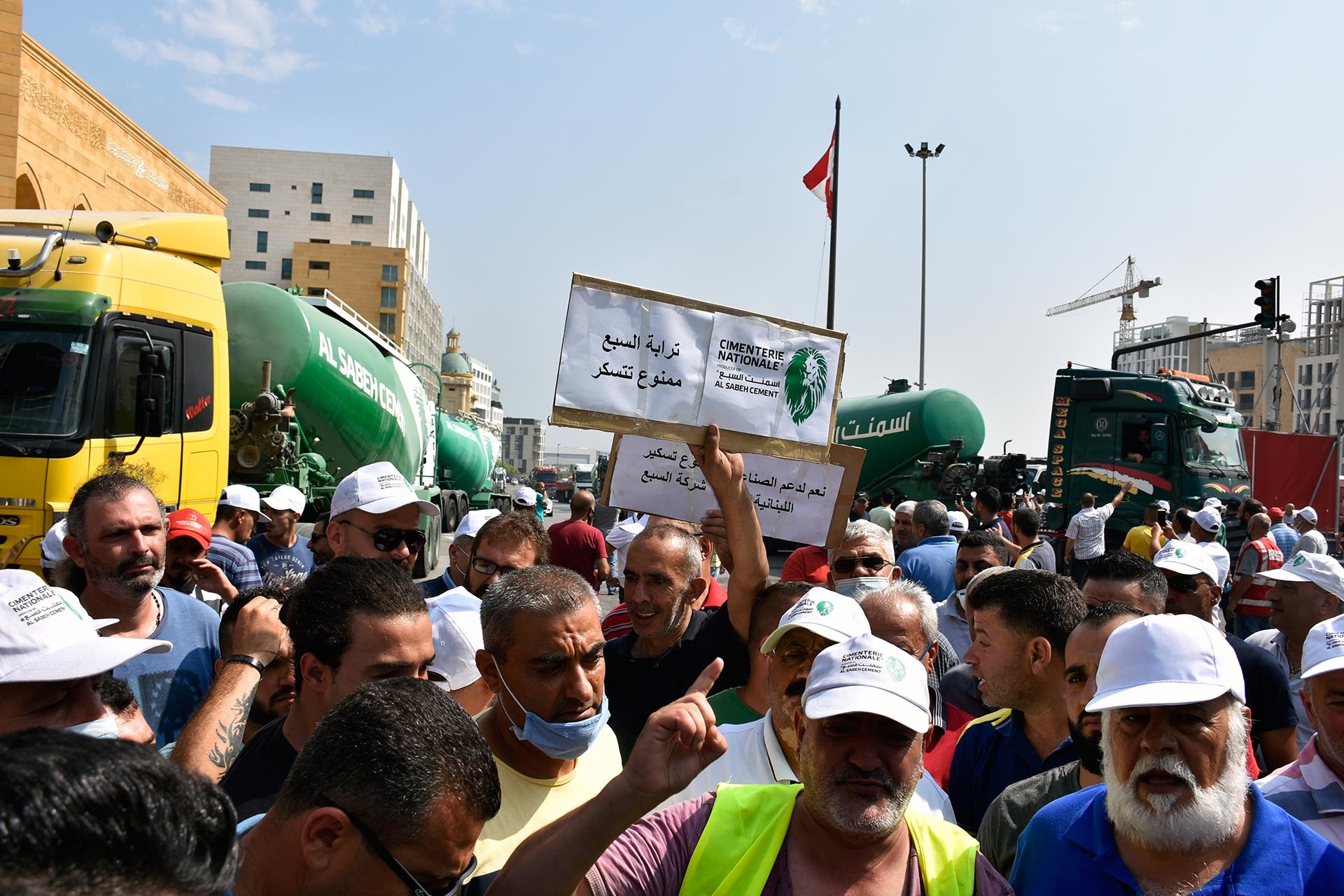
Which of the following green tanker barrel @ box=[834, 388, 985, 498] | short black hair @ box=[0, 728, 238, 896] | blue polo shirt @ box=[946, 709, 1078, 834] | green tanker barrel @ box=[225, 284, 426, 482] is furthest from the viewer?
green tanker barrel @ box=[834, 388, 985, 498]

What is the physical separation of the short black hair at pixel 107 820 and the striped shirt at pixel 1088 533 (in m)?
11.0

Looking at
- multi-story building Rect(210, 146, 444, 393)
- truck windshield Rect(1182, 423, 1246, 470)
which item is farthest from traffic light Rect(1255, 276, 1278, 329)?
multi-story building Rect(210, 146, 444, 393)

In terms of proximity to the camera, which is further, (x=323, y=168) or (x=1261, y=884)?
(x=323, y=168)

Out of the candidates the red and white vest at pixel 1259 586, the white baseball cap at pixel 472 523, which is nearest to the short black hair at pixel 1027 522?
the red and white vest at pixel 1259 586

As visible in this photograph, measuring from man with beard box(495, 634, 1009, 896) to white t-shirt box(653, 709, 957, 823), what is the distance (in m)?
0.49

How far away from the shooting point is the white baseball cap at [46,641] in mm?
2293

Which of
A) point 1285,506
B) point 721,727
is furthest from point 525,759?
point 1285,506

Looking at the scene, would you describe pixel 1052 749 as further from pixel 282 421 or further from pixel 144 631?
pixel 282 421

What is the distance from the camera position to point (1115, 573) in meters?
4.72

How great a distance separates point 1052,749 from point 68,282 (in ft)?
24.5

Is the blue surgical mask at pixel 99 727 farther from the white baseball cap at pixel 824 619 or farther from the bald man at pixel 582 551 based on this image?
the bald man at pixel 582 551

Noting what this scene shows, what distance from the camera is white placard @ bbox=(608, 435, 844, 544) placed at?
14.6ft

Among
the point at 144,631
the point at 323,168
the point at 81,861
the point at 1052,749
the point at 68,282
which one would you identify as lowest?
the point at 1052,749

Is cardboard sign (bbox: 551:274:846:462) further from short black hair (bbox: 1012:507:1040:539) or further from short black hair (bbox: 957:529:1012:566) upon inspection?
short black hair (bbox: 1012:507:1040:539)
